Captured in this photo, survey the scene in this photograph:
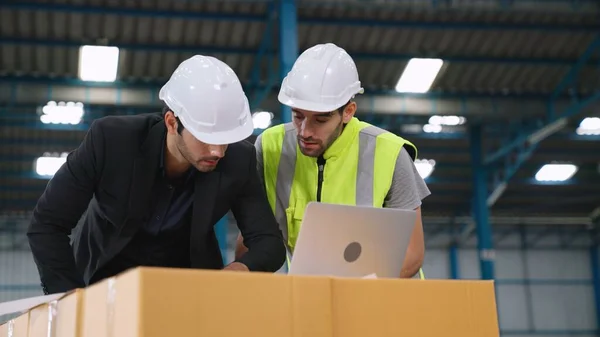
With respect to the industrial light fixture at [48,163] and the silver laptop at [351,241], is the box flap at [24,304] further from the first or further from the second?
the industrial light fixture at [48,163]

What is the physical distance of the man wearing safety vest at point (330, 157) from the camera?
303 centimetres

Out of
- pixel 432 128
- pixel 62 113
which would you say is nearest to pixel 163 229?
pixel 62 113

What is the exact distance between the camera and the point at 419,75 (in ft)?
47.5

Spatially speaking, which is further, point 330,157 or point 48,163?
point 48,163

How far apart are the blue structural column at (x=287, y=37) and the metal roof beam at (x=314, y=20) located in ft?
6.45

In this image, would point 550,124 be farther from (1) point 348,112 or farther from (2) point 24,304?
(2) point 24,304

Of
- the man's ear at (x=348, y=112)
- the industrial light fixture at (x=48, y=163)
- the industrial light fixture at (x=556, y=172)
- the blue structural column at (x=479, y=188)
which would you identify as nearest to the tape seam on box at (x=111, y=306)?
the man's ear at (x=348, y=112)

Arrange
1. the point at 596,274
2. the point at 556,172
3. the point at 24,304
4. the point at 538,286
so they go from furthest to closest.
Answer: the point at 596,274
the point at 538,286
the point at 556,172
the point at 24,304

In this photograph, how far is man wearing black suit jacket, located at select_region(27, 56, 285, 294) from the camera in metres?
2.49

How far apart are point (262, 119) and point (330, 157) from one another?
11.8 meters

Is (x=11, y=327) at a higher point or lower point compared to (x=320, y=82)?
lower

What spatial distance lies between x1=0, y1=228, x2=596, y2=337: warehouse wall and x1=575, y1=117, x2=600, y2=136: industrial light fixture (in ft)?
23.4

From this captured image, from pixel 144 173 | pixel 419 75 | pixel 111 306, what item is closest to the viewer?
pixel 111 306

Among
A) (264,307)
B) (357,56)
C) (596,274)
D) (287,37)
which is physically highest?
(357,56)
